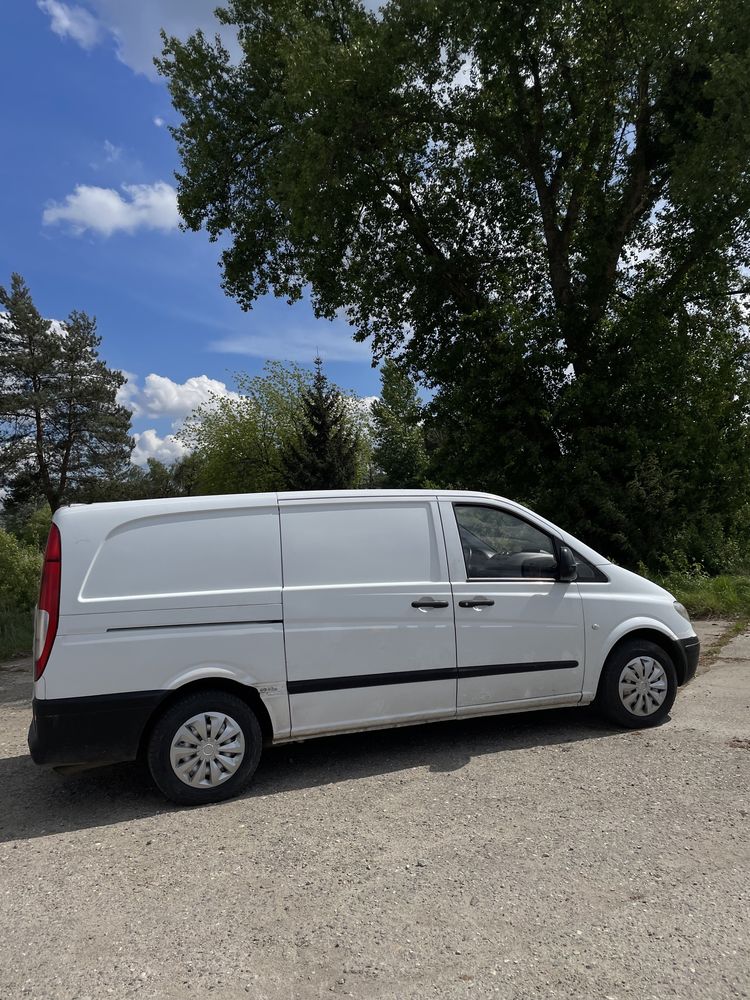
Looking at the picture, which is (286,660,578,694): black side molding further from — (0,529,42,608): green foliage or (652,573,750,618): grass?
(0,529,42,608): green foliage

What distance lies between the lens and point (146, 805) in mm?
4609

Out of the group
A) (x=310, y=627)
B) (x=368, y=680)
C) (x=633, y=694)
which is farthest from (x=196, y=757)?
(x=633, y=694)

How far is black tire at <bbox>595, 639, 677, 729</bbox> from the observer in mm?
5574

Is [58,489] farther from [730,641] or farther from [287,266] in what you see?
[730,641]

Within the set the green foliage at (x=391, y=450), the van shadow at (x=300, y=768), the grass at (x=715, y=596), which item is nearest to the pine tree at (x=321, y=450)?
the green foliage at (x=391, y=450)

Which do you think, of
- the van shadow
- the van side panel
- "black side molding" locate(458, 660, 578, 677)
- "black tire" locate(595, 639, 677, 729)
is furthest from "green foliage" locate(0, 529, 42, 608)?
"black tire" locate(595, 639, 677, 729)

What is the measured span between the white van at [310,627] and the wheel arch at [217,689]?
0.04 feet

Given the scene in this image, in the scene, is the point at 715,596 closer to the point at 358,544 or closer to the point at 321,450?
the point at 358,544

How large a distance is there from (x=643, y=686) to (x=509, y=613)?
121 cm

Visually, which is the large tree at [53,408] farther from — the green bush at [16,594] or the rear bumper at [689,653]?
the rear bumper at [689,653]

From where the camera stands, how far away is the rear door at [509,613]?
5207 mm

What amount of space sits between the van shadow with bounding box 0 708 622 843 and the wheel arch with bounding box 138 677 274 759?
35 cm

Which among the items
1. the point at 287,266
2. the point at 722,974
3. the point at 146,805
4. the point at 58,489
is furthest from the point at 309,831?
the point at 58,489

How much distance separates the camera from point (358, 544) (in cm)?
508
